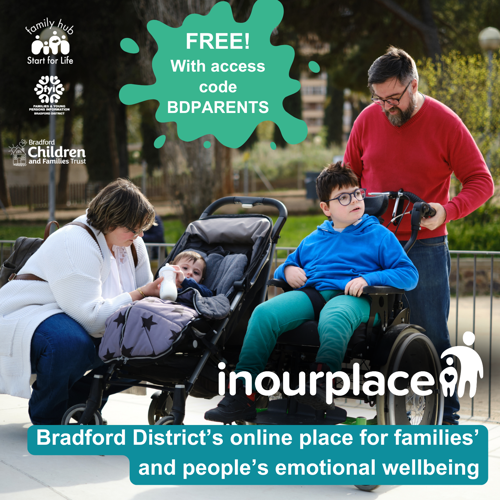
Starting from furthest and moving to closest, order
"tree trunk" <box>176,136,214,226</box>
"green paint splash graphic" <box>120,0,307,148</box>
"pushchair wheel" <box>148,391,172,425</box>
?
1. "tree trunk" <box>176,136,214,226</box>
2. "green paint splash graphic" <box>120,0,307,148</box>
3. "pushchair wheel" <box>148,391,172,425</box>

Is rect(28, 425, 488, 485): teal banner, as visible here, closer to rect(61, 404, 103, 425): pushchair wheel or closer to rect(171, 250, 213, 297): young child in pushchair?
rect(61, 404, 103, 425): pushchair wheel

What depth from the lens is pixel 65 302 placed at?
347cm

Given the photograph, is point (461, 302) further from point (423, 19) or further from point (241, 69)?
point (423, 19)

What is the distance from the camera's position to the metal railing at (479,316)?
481cm

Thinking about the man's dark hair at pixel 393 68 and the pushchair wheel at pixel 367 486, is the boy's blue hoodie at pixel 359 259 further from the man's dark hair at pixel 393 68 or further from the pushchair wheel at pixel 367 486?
the pushchair wheel at pixel 367 486

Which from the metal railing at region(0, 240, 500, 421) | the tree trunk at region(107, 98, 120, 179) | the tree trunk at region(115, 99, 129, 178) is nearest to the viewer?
the metal railing at region(0, 240, 500, 421)

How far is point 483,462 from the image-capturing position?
3055 mm

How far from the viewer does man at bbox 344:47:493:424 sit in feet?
11.4

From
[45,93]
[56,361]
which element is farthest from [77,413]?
[45,93]

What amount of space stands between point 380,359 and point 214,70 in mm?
7907

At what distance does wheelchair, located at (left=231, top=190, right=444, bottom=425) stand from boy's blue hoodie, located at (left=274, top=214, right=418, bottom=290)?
0.09 metres

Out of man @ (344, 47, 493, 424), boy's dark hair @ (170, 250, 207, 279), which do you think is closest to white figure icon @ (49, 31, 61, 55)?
boy's dark hair @ (170, 250, 207, 279)

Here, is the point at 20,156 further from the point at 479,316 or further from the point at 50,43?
the point at 479,316

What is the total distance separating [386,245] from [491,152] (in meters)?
9.82
